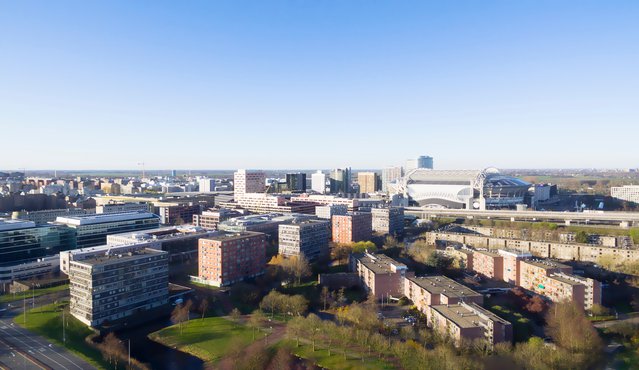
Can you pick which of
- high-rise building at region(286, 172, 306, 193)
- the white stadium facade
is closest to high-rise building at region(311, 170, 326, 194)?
high-rise building at region(286, 172, 306, 193)

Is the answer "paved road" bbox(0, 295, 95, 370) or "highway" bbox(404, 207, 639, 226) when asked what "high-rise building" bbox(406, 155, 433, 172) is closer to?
"highway" bbox(404, 207, 639, 226)

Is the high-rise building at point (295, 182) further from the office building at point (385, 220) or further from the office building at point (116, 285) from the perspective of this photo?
the office building at point (116, 285)

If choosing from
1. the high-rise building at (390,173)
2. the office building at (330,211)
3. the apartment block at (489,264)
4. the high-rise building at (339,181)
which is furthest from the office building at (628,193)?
the apartment block at (489,264)

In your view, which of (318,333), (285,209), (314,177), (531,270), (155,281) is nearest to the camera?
(318,333)

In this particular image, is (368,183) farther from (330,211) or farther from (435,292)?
(435,292)

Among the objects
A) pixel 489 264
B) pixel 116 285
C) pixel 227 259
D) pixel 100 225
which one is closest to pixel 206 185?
pixel 100 225

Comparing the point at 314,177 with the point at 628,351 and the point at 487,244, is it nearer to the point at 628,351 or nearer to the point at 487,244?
the point at 487,244

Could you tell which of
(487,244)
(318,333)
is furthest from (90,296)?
(487,244)
